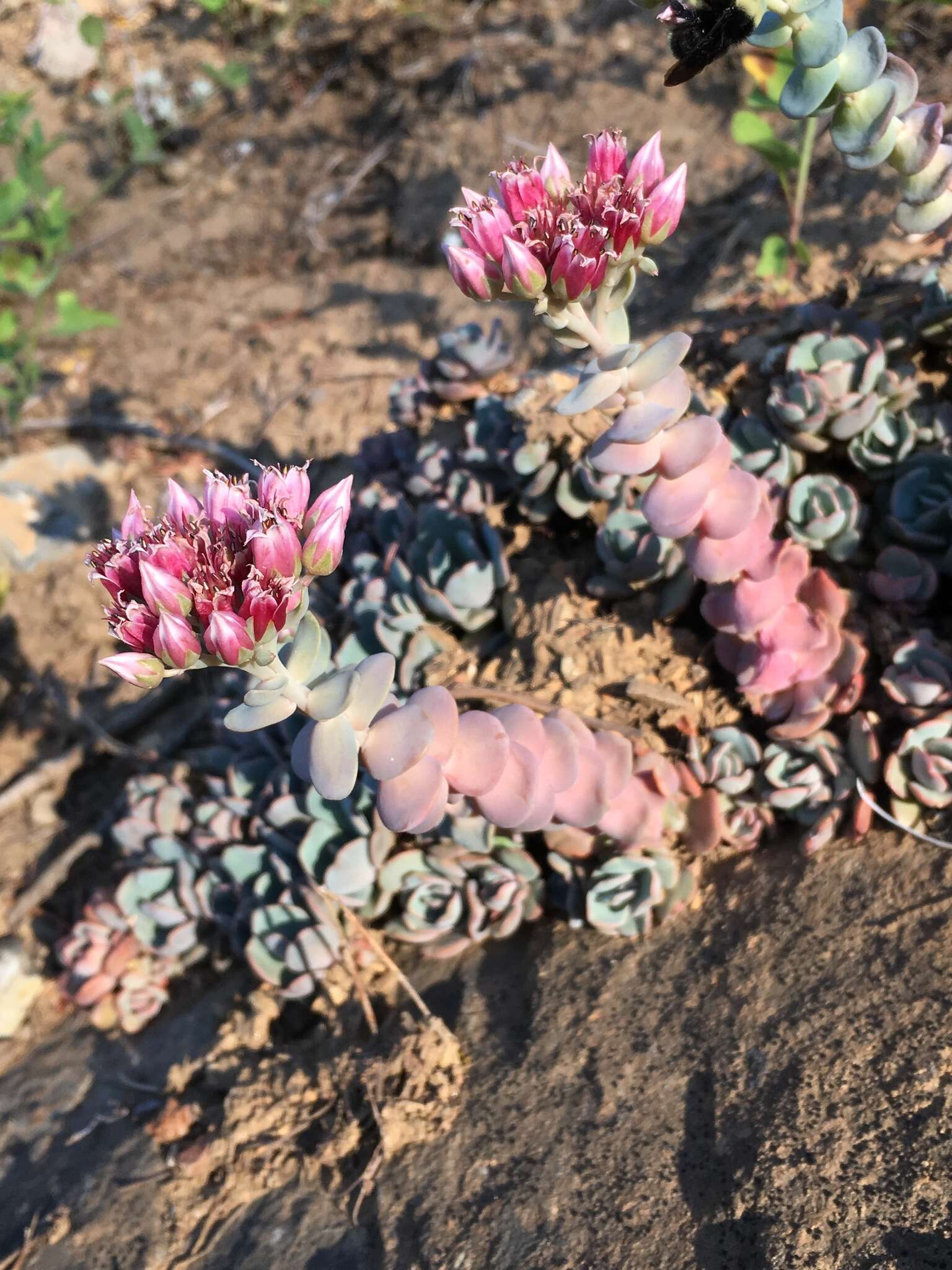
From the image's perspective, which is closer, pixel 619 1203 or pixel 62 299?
pixel 619 1203

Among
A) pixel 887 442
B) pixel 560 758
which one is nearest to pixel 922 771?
pixel 560 758

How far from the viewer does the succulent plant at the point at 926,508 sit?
2.26 meters

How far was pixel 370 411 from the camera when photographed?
4512 millimetres

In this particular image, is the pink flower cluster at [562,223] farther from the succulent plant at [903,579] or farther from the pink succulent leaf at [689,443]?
the succulent plant at [903,579]

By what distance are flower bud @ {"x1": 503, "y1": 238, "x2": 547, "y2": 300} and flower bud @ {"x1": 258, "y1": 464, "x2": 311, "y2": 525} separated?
0.46 metres

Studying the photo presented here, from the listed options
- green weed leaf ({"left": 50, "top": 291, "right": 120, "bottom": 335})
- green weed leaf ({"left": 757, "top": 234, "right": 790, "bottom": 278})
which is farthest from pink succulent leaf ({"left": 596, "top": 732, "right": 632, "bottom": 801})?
green weed leaf ({"left": 50, "top": 291, "right": 120, "bottom": 335})

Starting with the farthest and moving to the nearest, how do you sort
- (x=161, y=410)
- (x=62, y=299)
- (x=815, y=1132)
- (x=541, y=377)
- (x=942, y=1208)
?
(x=161, y=410) < (x=62, y=299) < (x=541, y=377) < (x=815, y=1132) < (x=942, y=1208)

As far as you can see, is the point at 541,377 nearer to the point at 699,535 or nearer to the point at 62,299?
the point at 699,535

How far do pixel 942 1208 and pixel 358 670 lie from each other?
1.18 m

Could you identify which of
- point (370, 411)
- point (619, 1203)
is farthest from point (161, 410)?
point (619, 1203)

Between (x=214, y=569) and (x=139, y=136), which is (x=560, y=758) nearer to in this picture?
(x=214, y=569)

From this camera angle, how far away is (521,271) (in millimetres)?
1571

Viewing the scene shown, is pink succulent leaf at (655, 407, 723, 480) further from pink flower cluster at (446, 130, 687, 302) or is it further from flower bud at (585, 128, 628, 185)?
flower bud at (585, 128, 628, 185)

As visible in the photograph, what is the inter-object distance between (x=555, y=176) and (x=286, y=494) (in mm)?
744
